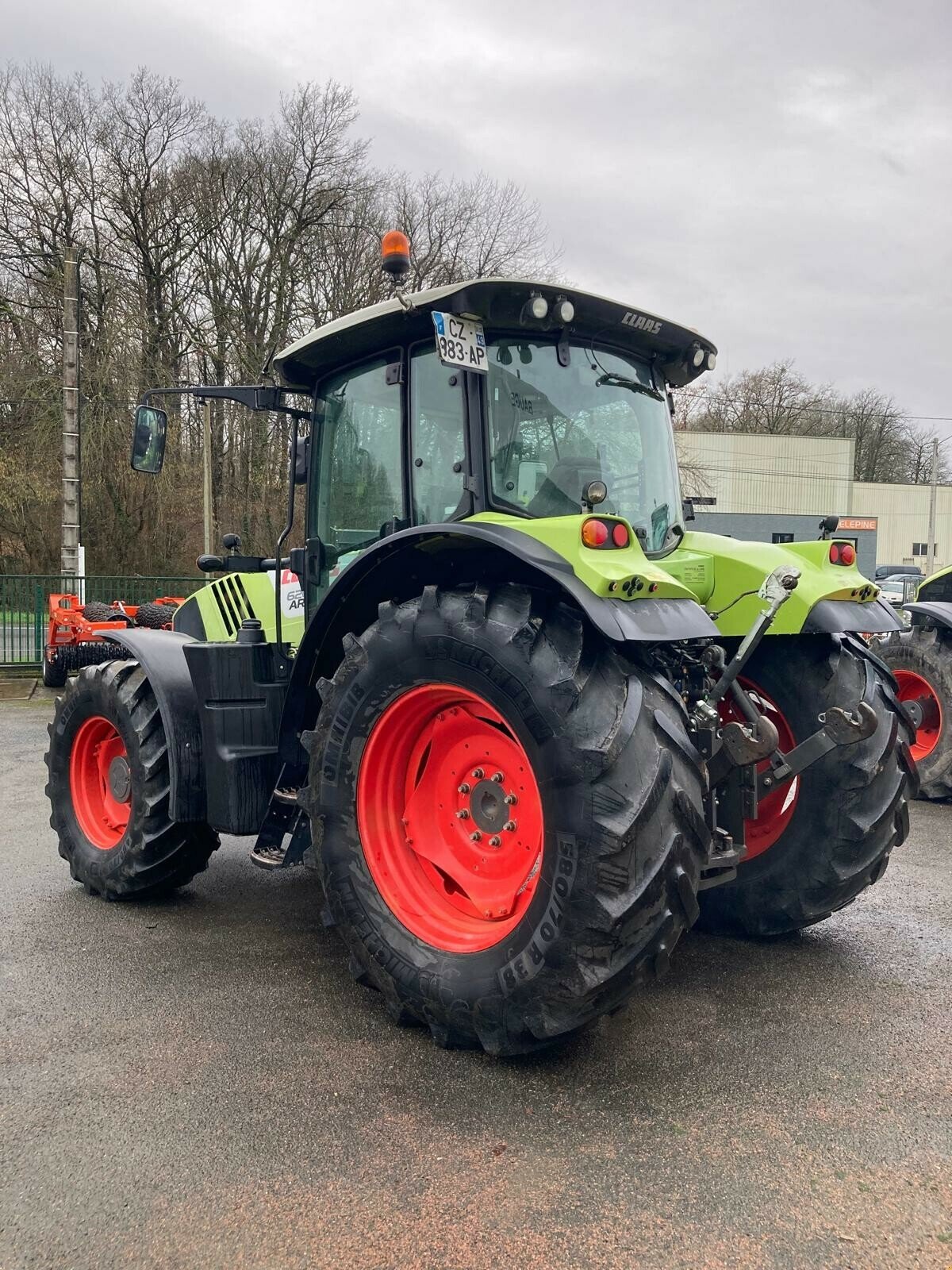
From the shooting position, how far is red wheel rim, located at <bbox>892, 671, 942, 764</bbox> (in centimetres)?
661

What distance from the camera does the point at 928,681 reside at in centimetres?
658

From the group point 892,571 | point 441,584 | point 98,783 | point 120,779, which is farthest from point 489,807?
point 892,571

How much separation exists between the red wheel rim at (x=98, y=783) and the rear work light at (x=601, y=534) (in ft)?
9.12

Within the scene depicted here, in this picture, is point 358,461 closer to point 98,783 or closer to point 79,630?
point 98,783

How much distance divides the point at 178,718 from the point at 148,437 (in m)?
1.20

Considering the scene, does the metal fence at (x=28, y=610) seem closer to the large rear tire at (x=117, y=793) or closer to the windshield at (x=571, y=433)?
the large rear tire at (x=117, y=793)

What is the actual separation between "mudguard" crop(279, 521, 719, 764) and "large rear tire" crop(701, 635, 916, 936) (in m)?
0.84

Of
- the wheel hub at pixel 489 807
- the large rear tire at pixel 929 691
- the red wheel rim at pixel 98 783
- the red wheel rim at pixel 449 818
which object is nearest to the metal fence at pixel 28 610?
the red wheel rim at pixel 98 783

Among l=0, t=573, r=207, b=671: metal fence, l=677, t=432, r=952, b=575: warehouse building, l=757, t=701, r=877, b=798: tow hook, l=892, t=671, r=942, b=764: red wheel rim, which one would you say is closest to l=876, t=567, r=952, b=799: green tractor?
l=892, t=671, r=942, b=764: red wheel rim

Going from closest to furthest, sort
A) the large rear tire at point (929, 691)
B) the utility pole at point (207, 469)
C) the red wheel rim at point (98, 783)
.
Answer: the red wheel rim at point (98, 783) → the large rear tire at point (929, 691) → the utility pole at point (207, 469)

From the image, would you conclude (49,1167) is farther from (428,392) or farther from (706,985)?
(428,392)

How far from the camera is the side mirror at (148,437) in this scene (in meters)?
4.03

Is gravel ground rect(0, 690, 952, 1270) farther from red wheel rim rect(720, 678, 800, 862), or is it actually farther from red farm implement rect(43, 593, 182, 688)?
red farm implement rect(43, 593, 182, 688)

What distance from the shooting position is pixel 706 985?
334 cm
